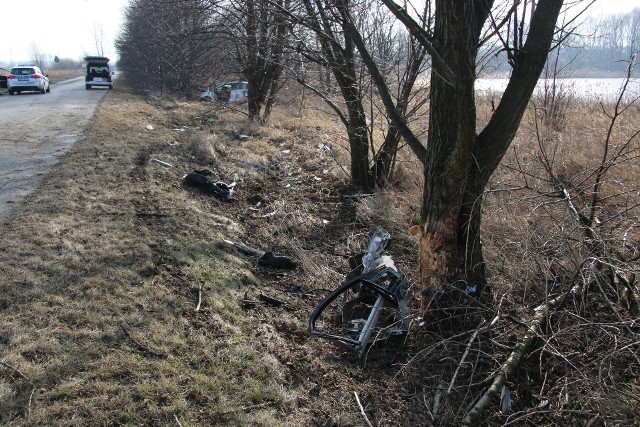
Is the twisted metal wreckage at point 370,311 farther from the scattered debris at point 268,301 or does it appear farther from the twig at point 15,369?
the twig at point 15,369

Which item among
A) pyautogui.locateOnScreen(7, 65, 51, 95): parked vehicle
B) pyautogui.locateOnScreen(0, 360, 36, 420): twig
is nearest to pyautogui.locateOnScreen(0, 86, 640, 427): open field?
pyautogui.locateOnScreen(0, 360, 36, 420): twig

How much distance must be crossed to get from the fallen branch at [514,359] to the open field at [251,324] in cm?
10

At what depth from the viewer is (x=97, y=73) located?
2989 cm

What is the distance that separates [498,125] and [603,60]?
12.2 meters

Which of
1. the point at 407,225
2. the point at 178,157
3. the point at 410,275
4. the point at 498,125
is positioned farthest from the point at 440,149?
the point at 178,157

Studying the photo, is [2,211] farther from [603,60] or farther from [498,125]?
[603,60]

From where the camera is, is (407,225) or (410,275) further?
(407,225)

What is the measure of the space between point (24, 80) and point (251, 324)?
84.1 feet

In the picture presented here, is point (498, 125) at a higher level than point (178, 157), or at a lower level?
higher

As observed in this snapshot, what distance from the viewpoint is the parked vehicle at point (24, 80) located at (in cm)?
2416

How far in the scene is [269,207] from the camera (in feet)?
26.3

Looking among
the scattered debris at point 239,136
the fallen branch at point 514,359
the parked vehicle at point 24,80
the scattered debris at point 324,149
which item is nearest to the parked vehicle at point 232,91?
the scattered debris at point 239,136

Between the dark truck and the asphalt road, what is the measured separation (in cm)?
1288

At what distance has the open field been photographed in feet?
9.95
